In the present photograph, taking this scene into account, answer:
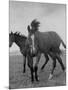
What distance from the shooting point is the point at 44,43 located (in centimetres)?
281

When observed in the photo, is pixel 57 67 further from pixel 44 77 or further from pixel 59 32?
pixel 59 32

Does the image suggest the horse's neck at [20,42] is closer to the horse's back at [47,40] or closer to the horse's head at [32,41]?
the horse's head at [32,41]

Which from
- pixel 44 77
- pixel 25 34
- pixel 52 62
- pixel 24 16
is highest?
pixel 24 16

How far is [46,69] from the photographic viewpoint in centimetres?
280

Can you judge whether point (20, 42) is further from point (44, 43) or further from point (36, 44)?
point (44, 43)

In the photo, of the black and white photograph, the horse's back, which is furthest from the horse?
the horse's back

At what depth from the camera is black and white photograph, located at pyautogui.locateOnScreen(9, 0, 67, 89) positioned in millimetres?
2664

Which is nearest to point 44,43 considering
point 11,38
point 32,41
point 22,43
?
point 32,41

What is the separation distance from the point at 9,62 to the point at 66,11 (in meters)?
0.98

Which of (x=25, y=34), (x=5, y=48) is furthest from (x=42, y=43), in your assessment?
(x=5, y=48)

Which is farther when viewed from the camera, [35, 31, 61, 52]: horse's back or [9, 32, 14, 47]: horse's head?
[35, 31, 61, 52]: horse's back

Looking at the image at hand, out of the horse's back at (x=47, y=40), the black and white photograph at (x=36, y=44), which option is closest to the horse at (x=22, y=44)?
the black and white photograph at (x=36, y=44)

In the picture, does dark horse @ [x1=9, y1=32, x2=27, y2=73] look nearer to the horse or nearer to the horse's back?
the horse

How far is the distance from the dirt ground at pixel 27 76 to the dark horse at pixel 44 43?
55 mm
